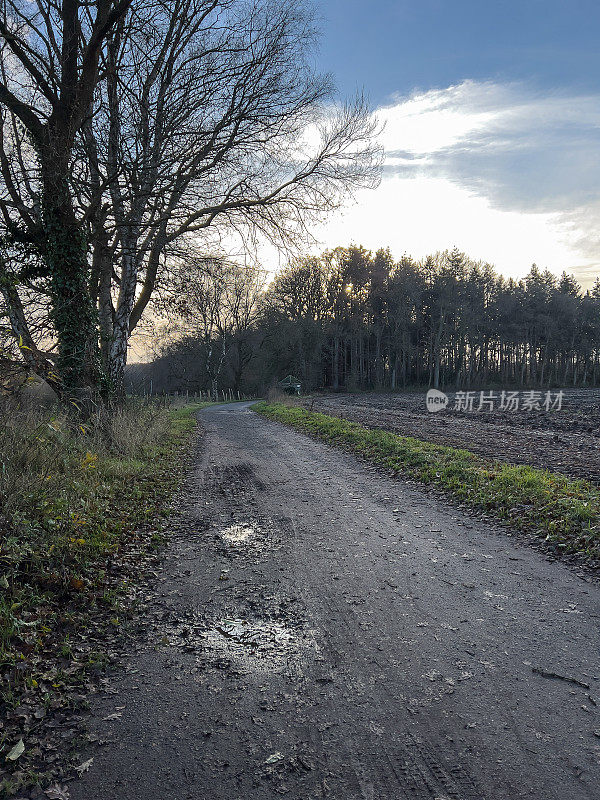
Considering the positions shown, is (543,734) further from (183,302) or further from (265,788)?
(183,302)

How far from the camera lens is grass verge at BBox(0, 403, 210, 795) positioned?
314 centimetres

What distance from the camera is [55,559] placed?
15.3 feet

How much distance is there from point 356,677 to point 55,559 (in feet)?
10.2

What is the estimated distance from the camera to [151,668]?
3422 mm

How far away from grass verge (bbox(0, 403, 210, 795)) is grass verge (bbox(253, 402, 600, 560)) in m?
4.74

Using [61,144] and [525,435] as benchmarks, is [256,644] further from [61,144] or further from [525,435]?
[525,435]

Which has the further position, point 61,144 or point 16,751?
point 61,144

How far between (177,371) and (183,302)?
39.1 meters

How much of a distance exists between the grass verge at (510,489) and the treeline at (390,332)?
34446 millimetres

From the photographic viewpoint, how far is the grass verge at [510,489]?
6020 millimetres
